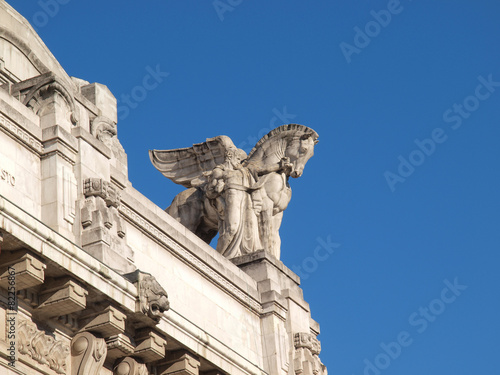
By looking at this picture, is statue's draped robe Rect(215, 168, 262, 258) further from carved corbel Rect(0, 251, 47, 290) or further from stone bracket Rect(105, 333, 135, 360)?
carved corbel Rect(0, 251, 47, 290)

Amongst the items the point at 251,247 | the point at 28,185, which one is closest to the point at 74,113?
the point at 28,185

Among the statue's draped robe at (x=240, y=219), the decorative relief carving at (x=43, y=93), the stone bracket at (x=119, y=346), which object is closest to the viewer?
the stone bracket at (x=119, y=346)

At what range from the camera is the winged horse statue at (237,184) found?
2684 centimetres

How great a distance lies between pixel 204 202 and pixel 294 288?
292cm

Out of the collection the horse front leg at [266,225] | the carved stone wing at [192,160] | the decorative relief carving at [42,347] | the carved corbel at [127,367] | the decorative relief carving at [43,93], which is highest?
the carved stone wing at [192,160]

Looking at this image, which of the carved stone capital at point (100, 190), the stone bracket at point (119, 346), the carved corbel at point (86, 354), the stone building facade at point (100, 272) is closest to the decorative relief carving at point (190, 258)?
the stone building facade at point (100, 272)

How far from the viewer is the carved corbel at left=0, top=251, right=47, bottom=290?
1741 centimetres

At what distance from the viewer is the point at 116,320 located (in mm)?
18891

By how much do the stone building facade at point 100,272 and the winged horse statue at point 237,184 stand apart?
1.00m

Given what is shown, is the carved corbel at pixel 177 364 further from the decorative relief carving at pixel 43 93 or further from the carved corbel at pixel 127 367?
the decorative relief carving at pixel 43 93

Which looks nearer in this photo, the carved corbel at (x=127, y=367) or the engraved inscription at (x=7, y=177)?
the engraved inscription at (x=7, y=177)

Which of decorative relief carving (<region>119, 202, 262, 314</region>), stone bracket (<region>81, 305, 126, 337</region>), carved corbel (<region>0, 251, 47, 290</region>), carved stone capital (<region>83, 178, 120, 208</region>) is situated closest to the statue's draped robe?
decorative relief carving (<region>119, 202, 262, 314</region>)

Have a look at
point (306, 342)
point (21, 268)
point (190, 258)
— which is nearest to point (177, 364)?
point (190, 258)

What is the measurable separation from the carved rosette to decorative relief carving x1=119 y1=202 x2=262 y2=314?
103 centimetres
